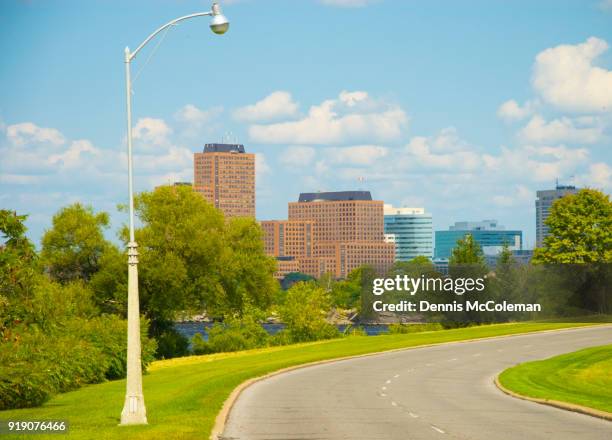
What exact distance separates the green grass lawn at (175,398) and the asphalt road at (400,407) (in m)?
1.11

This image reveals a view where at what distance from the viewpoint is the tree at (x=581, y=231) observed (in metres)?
94.0

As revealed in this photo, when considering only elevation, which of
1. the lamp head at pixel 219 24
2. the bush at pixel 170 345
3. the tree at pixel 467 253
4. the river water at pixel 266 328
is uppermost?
the lamp head at pixel 219 24

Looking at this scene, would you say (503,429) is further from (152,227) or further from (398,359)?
(152,227)

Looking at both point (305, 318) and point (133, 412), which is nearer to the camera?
point (133, 412)

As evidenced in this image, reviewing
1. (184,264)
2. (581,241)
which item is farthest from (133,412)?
(581,241)

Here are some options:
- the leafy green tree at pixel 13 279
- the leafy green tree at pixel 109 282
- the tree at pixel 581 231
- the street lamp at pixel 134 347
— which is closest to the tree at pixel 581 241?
the tree at pixel 581 231

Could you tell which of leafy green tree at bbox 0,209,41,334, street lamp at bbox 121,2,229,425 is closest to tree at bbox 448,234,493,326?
leafy green tree at bbox 0,209,41,334

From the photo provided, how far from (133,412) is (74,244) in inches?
2236

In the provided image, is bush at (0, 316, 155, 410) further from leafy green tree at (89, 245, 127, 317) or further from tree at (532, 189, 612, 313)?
tree at (532, 189, 612, 313)

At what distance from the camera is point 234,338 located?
81.5m

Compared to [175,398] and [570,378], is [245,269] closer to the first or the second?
[570,378]

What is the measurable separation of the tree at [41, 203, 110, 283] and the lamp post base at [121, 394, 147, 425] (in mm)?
55251

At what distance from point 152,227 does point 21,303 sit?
4085 cm

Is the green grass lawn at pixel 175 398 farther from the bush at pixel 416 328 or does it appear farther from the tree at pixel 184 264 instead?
the bush at pixel 416 328
